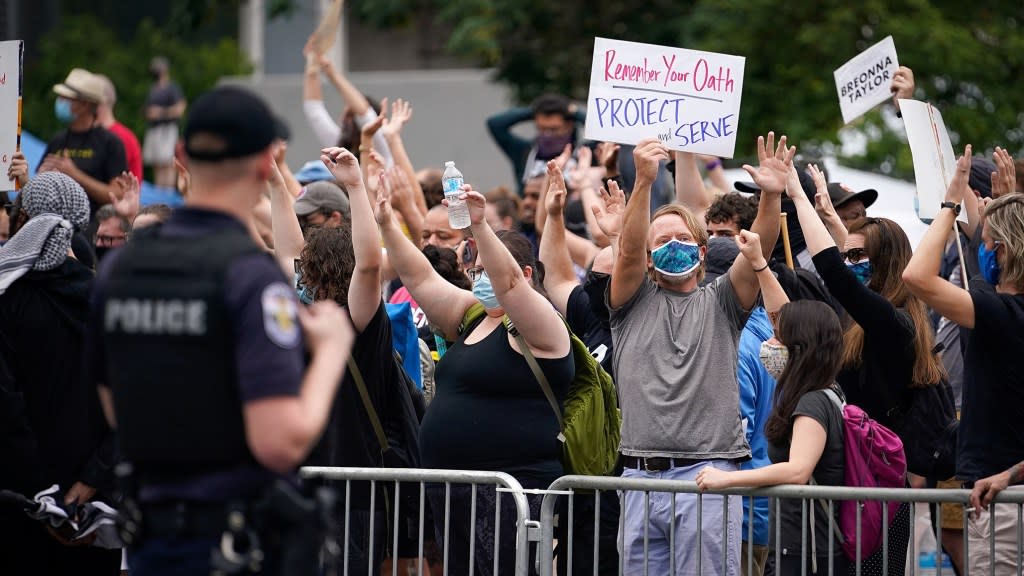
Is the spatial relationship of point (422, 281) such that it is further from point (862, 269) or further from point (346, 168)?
point (862, 269)

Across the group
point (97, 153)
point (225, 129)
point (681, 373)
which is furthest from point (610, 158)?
point (225, 129)

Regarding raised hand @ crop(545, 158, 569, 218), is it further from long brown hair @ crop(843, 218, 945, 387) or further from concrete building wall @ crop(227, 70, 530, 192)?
concrete building wall @ crop(227, 70, 530, 192)

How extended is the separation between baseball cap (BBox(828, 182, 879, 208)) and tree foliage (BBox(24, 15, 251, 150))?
18.2 metres

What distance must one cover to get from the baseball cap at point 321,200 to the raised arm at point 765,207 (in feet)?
8.74

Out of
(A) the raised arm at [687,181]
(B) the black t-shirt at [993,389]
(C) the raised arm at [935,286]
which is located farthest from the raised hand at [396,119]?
(B) the black t-shirt at [993,389]

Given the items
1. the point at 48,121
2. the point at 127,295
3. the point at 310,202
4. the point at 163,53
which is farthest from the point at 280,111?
the point at 127,295

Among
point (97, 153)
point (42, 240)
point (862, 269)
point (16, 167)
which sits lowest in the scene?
point (862, 269)

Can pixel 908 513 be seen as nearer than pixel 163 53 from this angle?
Yes

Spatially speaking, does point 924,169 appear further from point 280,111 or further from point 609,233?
point 280,111

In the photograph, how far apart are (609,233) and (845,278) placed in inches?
45.9

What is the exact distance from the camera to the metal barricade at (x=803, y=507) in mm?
5730

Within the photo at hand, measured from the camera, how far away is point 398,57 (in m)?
29.8

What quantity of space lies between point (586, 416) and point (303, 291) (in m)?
1.39

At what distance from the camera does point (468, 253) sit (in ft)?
25.4
